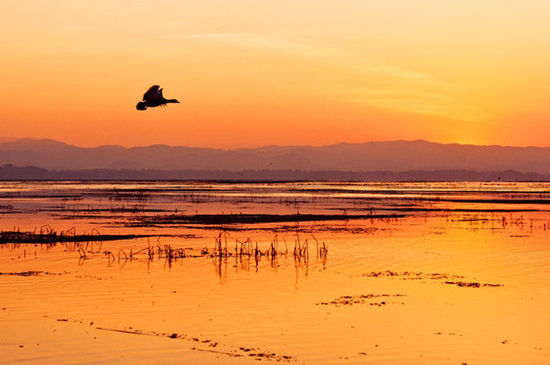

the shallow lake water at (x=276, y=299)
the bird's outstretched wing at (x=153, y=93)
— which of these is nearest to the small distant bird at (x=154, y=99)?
the bird's outstretched wing at (x=153, y=93)

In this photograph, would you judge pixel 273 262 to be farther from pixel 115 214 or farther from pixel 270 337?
pixel 115 214

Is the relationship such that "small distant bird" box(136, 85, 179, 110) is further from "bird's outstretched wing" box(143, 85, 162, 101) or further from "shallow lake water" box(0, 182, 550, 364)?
"shallow lake water" box(0, 182, 550, 364)

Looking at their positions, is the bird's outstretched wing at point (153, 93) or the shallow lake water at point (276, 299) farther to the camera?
the bird's outstretched wing at point (153, 93)

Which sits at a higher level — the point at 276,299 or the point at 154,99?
the point at 154,99

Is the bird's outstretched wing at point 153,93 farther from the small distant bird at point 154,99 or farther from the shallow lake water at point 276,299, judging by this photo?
the shallow lake water at point 276,299

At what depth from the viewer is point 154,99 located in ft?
97.4

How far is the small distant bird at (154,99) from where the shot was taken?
1157 inches

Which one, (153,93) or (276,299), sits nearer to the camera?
(276,299)

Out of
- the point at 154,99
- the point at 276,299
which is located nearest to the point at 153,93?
the point at 154,99

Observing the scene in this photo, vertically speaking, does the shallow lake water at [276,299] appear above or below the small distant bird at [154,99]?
below

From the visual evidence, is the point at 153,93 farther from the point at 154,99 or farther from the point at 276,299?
the point at 276,299

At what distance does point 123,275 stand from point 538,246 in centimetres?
2050

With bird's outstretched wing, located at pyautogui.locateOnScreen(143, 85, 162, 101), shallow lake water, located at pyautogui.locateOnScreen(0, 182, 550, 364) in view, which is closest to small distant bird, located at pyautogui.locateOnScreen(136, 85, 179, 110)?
bird's outstretched wing, located at pyautogui.locateOnScreen(143, 85, 162, 101)

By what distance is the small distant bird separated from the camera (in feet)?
96.4
